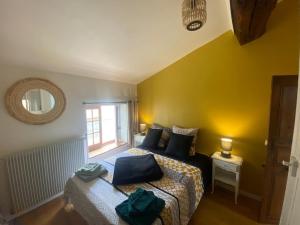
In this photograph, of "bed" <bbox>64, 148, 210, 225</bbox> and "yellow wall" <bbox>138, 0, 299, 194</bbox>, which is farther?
"yellow wall" <bbox>138, 0, 299, 194</bbox>

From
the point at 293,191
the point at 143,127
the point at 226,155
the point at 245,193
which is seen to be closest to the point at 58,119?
the point at 143,127

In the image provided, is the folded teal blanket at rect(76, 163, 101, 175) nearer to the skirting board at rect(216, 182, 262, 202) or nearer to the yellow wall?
the yellow wall

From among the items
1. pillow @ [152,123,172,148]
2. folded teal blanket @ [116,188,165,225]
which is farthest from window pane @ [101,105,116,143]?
folded teal blanket @ [116,188,165,225]

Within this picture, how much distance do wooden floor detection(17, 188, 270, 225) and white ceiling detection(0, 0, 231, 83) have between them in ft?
6.69

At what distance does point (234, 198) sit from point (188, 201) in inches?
41.7

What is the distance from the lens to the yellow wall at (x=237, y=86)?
79.9 inches

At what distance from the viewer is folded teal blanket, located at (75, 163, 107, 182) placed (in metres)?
1.94

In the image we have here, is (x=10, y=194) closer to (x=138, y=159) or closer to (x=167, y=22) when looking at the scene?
(x=138, y=159)

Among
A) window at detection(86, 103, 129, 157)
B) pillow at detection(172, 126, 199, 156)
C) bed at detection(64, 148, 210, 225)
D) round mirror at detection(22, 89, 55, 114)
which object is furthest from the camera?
window at detection(86, 103, 129, 157)

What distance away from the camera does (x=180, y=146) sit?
2586 mm

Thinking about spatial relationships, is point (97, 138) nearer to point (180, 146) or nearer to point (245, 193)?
point (180, 146)

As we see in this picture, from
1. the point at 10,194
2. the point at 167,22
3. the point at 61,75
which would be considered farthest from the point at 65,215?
the point at 167,22

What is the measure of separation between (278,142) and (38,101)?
10.5 feet

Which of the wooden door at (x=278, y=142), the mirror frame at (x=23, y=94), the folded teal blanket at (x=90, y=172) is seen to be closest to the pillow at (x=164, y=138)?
the folded teal blanket at (x=90, y=172)
